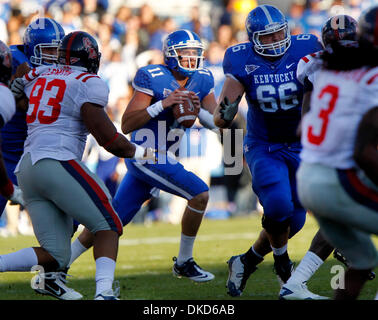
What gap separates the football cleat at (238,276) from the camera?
16.3ft

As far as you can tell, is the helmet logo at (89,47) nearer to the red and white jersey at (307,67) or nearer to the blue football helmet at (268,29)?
the blue football helmet at (268,29)

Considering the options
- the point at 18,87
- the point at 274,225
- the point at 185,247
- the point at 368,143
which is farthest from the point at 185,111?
the point at 368,143

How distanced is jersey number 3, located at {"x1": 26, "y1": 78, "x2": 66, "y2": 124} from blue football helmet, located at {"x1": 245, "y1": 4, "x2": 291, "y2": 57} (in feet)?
4.65

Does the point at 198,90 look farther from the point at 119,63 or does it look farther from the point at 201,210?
the point at 119,63

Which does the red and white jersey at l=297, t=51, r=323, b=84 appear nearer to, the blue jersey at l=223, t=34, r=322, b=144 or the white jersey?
the blue jersey at l=223, t=34, r=322, b=144

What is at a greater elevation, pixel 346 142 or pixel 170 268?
pixel 346 142

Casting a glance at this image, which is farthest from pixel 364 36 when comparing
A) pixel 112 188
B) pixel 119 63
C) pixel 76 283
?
pixel 119 63

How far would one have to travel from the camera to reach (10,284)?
554 centimetres

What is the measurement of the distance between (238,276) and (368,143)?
211 cm

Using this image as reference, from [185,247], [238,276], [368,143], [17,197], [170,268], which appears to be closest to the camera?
[368,143]

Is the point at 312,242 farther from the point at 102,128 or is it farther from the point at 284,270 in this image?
the point at 102,128

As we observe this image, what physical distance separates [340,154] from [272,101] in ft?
5.57

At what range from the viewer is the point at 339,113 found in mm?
3189
